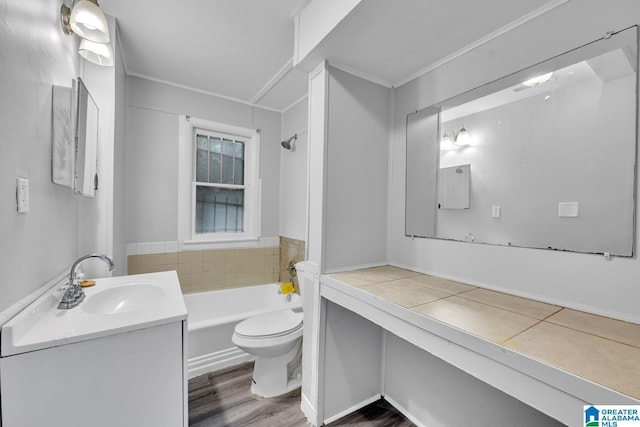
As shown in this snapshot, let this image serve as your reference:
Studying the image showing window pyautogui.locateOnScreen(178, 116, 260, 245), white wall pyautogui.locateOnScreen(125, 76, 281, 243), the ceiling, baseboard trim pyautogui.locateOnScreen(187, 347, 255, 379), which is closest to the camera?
the ceiling

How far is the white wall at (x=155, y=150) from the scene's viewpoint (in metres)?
2.37

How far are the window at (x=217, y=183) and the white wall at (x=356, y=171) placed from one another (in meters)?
1.63

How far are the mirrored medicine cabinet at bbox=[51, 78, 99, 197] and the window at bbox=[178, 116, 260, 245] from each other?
3.57ft

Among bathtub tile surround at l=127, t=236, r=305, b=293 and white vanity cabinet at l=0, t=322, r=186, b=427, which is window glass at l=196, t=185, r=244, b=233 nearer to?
bathtub tile surround at l=127, t=236, r=305, b=293

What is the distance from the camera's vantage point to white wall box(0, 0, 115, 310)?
81 cm

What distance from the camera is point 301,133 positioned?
9.08 feet

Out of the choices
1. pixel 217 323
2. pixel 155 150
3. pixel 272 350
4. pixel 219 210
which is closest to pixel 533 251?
pixel 272 350

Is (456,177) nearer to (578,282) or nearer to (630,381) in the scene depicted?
(578,282)

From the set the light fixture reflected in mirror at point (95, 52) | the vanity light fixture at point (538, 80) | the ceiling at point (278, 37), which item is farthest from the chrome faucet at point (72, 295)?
the vanity light fixture at point (538, 80)

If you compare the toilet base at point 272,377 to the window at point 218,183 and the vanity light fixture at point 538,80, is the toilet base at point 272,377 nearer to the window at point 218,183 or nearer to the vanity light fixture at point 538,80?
the window at point 218,183

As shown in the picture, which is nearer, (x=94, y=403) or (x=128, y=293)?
(x=94, y=403)

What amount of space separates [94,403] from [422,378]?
156 centimetres

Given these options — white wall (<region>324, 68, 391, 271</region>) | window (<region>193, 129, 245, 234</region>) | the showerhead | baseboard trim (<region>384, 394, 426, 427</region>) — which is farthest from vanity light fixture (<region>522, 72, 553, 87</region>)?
window (<region>193, 129, 245, 234</region>)

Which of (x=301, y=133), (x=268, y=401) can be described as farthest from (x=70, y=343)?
(x=301, y=133)
